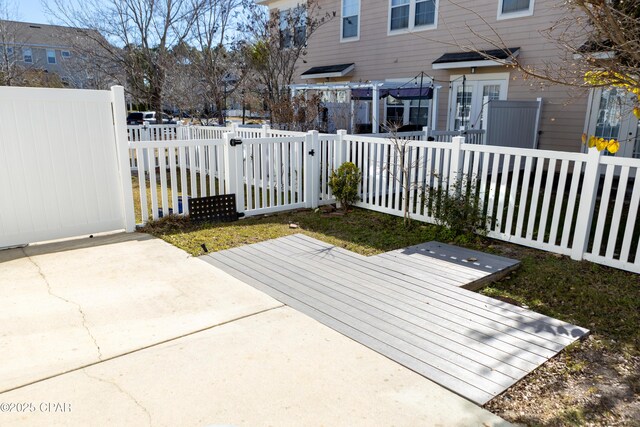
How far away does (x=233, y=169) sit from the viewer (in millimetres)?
6609

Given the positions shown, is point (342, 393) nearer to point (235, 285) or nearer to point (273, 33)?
point (235, 285)

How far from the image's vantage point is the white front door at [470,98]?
1162 centimetres

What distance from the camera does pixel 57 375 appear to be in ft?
9.15

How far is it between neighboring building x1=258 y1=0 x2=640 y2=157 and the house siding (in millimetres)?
24

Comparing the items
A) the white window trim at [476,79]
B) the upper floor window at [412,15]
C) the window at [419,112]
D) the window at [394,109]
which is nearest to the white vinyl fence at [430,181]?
the white window trim at [476,79]

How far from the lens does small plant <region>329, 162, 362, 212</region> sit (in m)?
7.21

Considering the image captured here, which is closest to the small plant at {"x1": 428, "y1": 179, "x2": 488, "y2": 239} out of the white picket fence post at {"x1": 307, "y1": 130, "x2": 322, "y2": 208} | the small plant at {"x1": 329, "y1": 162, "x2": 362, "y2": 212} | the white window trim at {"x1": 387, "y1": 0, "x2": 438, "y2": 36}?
the small plant at {"x1": 329, "y1": 162, "x2": 362, "y2": 212}

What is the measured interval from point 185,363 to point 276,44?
12.7m

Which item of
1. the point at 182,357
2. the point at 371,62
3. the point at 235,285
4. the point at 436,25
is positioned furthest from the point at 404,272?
the point at 371,62

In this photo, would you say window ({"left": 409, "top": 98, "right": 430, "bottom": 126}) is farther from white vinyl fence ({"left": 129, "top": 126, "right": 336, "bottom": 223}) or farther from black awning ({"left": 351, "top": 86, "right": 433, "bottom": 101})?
white vinyl fence ({"left": 129, "top": 126, "right": 336, "bottom": 223})

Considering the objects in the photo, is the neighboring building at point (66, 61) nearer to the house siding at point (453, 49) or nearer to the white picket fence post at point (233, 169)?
the house siding at point (453, 49)

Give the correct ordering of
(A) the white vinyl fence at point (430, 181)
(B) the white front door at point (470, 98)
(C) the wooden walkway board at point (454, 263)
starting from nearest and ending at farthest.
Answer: (C) the wooden walkway board at point (454, 263) → (A) the white vinyl fence at point (430, 181) → (B) the white front door at point (470, 98)

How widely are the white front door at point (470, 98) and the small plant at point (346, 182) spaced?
18.4 feet

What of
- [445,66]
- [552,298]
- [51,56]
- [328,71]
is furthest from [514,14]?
[51,56]
